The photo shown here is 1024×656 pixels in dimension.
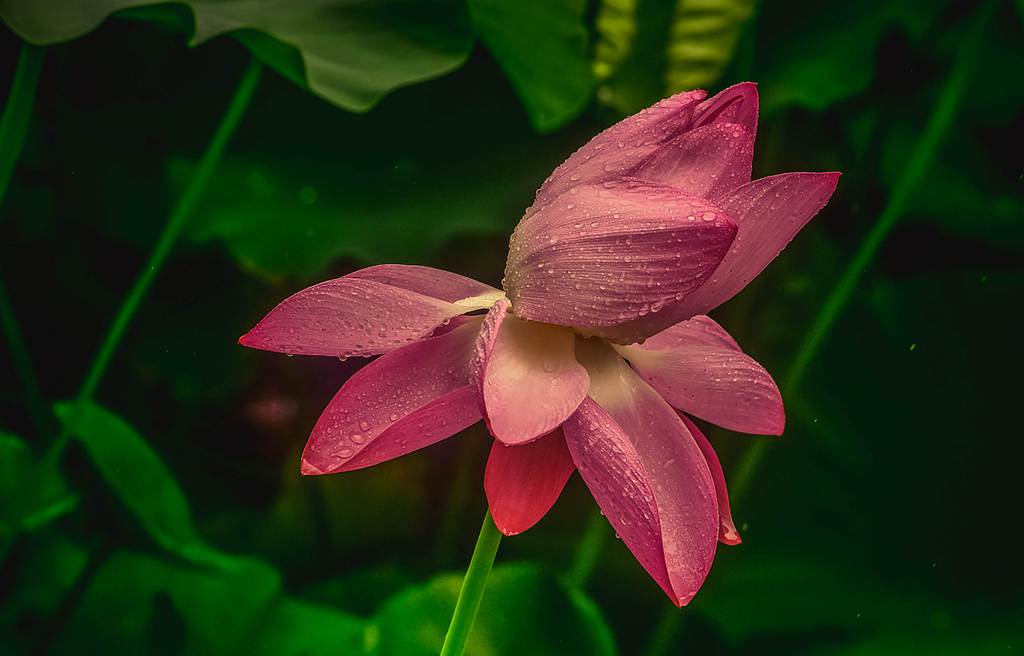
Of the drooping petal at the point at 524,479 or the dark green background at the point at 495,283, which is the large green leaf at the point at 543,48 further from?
the drooping petal at the point at 524,479

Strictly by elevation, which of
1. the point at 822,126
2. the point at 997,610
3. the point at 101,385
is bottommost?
the point at 997,610

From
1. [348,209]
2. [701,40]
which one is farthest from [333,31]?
[701,40]

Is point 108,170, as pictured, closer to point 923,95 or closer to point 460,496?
point 460,496

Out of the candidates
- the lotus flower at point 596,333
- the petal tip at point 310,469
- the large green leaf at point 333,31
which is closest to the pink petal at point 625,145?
the lotus flower at point 596,333

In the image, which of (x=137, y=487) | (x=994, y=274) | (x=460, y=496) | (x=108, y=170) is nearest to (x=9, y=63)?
(x=108, y=170)

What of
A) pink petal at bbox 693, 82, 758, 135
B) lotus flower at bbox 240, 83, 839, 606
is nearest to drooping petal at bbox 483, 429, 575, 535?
lotus flower at bbox 240, 83, 839, 606

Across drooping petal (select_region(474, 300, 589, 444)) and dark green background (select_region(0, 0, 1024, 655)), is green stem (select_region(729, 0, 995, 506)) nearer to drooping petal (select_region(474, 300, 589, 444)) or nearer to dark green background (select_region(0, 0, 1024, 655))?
dark green background (select_region(0, 0, 1024, 655))
